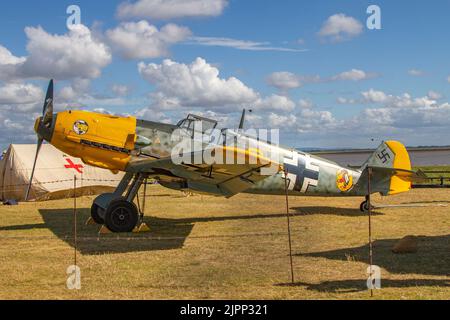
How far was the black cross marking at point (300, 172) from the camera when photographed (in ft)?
42.8

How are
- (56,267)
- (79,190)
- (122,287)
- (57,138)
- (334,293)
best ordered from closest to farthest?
(334,293) < (122,287) < (56,267) < (57,138) < (79,190)

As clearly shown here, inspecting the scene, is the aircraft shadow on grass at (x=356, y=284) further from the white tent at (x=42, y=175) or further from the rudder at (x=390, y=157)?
the white tent at (x=42, y=175)

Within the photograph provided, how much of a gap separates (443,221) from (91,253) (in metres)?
8.47

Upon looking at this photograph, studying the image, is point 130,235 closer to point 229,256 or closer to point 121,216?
point 121,216

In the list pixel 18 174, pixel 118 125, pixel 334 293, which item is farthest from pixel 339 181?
pixel 18 174

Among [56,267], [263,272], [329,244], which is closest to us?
[263,272]

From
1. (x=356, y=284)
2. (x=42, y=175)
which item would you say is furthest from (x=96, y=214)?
(x=356, y=284)

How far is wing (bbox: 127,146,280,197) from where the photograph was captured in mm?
9812

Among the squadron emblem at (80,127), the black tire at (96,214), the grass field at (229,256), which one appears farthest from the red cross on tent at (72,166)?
the squadron emblem at (80,127)

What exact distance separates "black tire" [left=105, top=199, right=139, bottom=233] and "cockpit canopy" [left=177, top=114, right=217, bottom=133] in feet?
7.18

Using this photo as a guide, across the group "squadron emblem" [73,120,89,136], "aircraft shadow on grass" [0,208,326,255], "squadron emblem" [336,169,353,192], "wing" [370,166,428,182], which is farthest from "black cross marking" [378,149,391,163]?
"squadron emblem" [73,120,89,136]

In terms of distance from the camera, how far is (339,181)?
13836mm

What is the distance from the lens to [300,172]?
43.2 ft

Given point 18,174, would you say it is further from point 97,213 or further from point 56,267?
point 56,267
